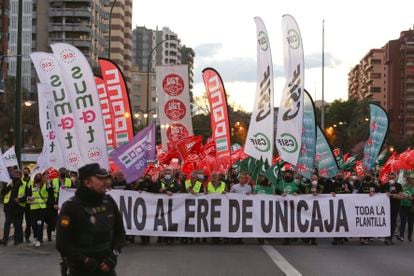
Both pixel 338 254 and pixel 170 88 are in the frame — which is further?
pixel 170 88

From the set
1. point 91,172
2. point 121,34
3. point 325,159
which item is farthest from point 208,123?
point 91,172

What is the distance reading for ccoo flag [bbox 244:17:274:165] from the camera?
17812 millimetres

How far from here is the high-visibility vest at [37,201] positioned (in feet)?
49.9

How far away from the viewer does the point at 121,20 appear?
5374 inches

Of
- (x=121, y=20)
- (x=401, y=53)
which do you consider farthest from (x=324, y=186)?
(x=401, y=53)

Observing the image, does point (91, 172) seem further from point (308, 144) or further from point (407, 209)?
point (308, 144)

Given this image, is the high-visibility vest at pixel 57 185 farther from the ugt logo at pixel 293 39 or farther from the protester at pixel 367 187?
the ugt logo at pixel 293 39

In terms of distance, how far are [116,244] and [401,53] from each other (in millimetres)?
164161

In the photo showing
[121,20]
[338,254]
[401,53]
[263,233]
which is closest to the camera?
[338,254]

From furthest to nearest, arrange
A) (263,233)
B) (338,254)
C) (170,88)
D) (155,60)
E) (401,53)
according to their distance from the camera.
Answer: (155,60) → (401,53) → (170,88) → (263,233) → (338,254)

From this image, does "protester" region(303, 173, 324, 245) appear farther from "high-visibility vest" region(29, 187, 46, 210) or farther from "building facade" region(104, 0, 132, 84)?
"building facade" region(104, 0, 132, 84)

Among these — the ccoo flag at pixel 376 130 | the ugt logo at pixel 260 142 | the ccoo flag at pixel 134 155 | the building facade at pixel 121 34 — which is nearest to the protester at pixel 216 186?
the ccoo flag at pixel 134 155

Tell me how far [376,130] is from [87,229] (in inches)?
843

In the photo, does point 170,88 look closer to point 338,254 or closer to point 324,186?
point 324,186
